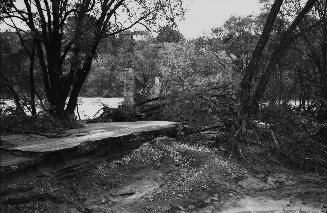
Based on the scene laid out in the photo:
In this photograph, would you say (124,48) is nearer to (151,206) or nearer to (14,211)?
(151,206)

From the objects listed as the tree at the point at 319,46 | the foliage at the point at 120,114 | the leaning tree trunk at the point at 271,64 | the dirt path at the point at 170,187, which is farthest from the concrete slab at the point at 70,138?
the tree at the point at 319,46

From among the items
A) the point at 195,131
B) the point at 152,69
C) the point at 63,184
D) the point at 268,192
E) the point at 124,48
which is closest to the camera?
the point at 63,184

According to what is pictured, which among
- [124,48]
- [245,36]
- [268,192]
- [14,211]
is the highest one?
[245,36]

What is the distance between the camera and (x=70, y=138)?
859cm

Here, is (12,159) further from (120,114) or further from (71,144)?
(120,114)

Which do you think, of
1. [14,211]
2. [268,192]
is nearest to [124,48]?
[268,192]

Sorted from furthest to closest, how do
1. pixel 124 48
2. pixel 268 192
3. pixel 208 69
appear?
1. pixel 208 69
2. pixel 124 48
3. pixel 268 192

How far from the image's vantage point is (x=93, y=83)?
198 ft

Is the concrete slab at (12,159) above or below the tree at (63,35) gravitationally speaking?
below

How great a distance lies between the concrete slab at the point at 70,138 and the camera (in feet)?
24.2

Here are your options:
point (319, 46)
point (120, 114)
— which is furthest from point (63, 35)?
point (319, 46)

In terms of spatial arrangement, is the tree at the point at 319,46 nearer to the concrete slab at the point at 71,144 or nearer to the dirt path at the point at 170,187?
the dirt path at the point at 170,187

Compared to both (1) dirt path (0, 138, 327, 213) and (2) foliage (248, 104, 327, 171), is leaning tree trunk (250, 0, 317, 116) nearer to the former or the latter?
(2) foliage (248, 104, 327, 171)

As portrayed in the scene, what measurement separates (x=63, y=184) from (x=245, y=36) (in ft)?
89.8
